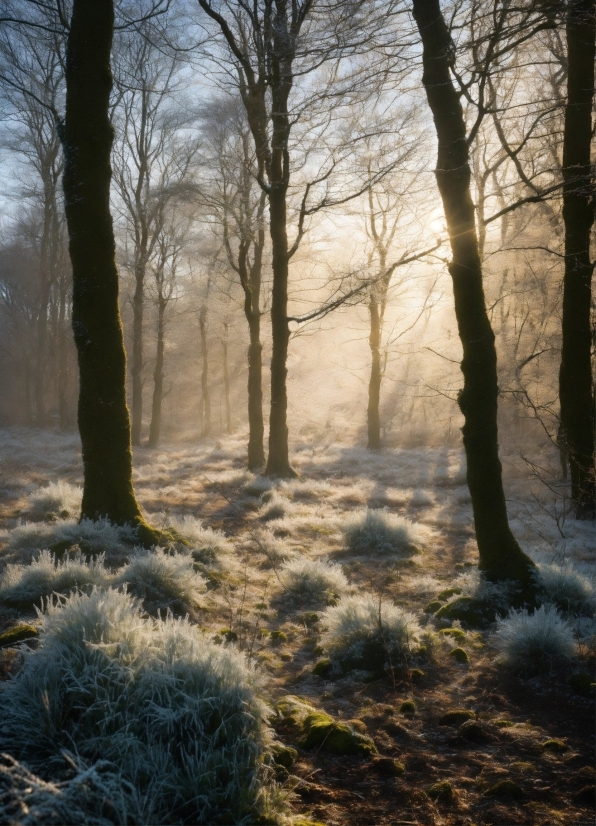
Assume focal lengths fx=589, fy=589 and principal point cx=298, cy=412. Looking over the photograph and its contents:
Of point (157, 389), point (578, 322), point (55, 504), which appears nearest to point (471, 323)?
point (578, 322)

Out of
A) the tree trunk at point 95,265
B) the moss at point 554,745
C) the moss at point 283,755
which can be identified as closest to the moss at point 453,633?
the moss at point 554,745

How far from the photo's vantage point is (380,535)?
8383 mm

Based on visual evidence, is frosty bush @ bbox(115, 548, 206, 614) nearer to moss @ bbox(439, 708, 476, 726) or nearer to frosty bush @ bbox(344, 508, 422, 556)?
moss @ bbox(439, 708, 476, 726)

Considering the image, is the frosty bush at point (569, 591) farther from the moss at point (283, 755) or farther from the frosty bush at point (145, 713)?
the frosty bush at point (145, 713)

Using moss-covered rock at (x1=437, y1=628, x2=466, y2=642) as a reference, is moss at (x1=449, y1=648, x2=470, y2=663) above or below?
below

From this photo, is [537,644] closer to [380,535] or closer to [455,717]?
[455,717]

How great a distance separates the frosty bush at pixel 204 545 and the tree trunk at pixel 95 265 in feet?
1.88

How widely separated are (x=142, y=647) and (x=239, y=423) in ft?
119

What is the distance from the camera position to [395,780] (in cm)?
294

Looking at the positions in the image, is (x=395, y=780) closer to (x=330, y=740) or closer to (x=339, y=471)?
(x=330, y=740)

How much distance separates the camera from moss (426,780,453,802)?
2771mm

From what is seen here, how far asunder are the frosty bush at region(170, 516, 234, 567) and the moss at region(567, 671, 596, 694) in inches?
150

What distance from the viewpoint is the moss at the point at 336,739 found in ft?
10.5

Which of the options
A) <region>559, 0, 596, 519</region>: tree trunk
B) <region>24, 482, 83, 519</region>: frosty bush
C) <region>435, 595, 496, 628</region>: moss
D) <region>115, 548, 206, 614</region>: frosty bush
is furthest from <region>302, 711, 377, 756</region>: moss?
<region>559, 0, 596, 519</region>: tree trunk
